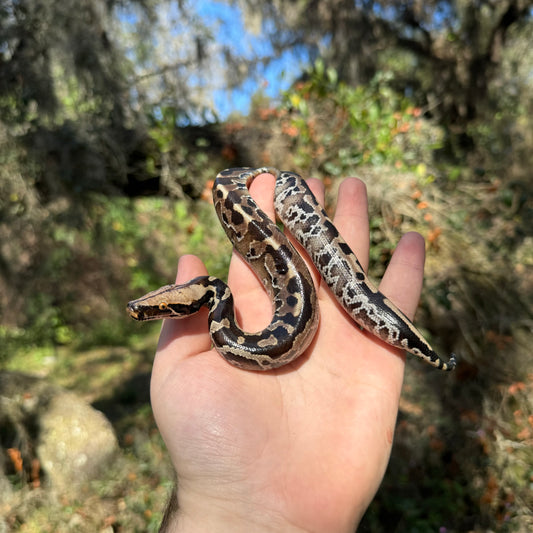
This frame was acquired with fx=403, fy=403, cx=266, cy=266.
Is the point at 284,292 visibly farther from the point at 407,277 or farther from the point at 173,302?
the point at 407,277

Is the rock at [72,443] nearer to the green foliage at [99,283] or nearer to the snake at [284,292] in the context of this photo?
the snake at [284,292]

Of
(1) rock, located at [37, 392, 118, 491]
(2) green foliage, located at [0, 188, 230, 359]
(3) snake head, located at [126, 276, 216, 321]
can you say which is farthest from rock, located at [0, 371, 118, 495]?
(2) green foliage, located at [0, 188, 230, 359]

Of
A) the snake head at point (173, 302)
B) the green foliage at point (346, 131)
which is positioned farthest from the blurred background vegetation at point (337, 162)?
the snake head at point (173, 302)

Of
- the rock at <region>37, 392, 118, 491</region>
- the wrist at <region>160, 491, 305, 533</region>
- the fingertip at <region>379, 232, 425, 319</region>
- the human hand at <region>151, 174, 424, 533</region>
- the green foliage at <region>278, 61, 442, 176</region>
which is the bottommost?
the rock at <region>37, 392, 118, 491</region>

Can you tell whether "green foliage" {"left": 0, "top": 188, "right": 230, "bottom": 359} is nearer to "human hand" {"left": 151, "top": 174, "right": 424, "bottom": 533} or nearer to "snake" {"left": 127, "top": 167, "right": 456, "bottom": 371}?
"snake" {"left": 127, "top": 167, "right": 456, "bottom": 371}

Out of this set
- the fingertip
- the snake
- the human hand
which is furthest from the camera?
the fingertip

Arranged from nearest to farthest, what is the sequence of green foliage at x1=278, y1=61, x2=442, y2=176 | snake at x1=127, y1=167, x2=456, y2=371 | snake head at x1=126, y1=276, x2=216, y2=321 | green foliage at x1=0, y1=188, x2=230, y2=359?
snake at x1=127, y1=167, x2=456, y2=371 → snake head at x1=126, y1=276, x2=216, y2=321 → green foliage at x1=278, y1=61, x2=442, y2=176 → green foliage at x1=0, y1=188, x2=230, y2=359
